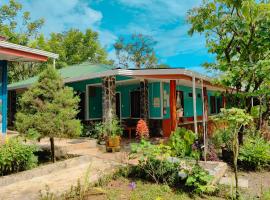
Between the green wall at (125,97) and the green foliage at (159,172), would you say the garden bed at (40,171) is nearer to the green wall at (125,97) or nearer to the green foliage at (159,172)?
the green foliage at (159,172)

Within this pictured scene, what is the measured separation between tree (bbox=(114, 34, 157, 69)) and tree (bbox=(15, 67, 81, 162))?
29.5 meters

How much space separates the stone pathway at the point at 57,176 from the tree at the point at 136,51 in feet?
97.0

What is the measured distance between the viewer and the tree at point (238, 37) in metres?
7.43

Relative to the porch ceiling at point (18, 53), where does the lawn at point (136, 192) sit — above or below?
below

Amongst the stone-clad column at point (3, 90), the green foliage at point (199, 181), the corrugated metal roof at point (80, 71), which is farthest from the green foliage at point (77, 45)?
the green foliage at point (199, 181)

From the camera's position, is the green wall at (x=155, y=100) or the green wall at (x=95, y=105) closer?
the green wall at (x=155, y=100)

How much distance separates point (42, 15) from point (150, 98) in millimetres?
19755

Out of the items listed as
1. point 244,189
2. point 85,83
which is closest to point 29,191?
point 244,189

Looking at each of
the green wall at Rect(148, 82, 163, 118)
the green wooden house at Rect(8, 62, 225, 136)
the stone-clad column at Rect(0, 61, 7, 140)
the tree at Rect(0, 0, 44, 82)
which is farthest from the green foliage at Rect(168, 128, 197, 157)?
the tree at Rect(0, 0, 44, 82)

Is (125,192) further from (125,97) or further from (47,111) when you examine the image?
(125,97)

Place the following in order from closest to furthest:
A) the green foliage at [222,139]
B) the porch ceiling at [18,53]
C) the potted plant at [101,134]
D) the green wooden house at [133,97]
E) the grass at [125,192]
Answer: the grass at [125,192], the porch ceiling at [18,53], the green foliage at [222,139], the potted plant at [101,134], the green wooden house at [133,97]

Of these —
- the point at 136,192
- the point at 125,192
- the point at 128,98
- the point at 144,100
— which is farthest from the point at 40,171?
the point at 128,98

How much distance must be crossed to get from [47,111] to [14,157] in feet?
5.06

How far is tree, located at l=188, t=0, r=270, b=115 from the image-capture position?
7.43 meters
